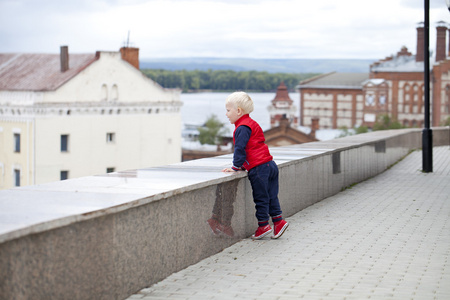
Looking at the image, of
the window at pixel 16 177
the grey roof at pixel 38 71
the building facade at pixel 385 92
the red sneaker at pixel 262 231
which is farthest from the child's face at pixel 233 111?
the building facade at pixel 385 92

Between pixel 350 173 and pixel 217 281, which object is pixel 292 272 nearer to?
pixel 217 281

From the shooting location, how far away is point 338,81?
148625mm

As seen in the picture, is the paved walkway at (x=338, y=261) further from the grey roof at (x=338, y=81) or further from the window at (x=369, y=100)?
the grey roof at (x=338, y=81)

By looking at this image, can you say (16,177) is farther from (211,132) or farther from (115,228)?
(115,228)

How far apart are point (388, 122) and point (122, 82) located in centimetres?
4503

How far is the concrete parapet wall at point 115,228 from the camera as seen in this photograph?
445 centimetres

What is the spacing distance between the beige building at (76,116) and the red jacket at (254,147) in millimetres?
67832

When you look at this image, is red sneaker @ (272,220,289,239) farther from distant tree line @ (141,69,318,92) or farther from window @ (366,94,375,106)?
distant tree line @ (141,69,318,92)

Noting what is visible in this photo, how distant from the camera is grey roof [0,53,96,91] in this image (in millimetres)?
76062

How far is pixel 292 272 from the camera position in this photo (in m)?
6.43

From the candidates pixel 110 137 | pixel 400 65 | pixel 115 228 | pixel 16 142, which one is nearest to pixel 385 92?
pixel 400 65

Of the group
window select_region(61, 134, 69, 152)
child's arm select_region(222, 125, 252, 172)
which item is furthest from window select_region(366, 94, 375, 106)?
child's arm select_region(222, 125, 252, 172)

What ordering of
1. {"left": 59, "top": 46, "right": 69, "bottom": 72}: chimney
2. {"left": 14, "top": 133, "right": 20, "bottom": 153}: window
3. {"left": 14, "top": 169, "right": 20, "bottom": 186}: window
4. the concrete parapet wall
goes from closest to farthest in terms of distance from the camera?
the concrete parapet wall < {"left": 14, "top": 169, "right": 20, "bottom": 186}: window < {"left": 59, "top": 46, "right": 69, "bottom": 72}: chimney < {"left": 14, "top": 133, "right": 20, "bottom": 153}: window

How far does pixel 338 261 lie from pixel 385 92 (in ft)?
407
